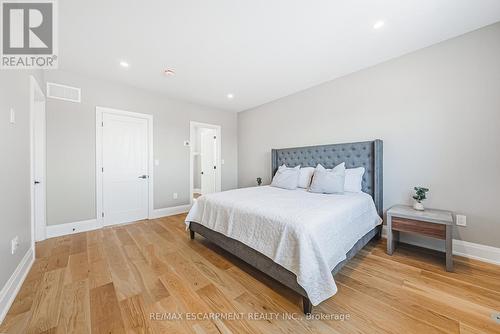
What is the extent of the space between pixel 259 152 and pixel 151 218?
277 cm

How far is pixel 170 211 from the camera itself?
4.06 metres

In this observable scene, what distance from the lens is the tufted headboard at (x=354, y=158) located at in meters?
2.69

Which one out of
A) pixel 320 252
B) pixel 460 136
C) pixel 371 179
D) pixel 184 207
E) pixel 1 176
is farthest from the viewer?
pixel 184 207

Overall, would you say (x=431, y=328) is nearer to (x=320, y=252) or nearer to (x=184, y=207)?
(x=320, y=252)

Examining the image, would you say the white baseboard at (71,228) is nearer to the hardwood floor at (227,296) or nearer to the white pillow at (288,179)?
the hardwood floor at (227,296)

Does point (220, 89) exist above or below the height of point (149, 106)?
above

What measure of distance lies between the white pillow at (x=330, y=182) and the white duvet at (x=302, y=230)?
1.04ft

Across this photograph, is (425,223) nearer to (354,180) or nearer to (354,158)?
(354,180)

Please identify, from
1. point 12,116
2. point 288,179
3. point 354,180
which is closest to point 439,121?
point 354,180

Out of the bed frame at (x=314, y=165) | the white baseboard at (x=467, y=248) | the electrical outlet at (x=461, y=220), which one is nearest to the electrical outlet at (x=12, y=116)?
the bed frame at (x=314, y=165)

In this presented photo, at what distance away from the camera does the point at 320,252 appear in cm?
140

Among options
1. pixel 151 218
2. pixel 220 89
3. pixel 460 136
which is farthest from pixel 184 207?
pixel 460 136

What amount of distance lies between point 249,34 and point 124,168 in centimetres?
309

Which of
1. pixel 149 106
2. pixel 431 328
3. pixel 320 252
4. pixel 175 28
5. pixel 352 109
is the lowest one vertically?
pixel 431 328
